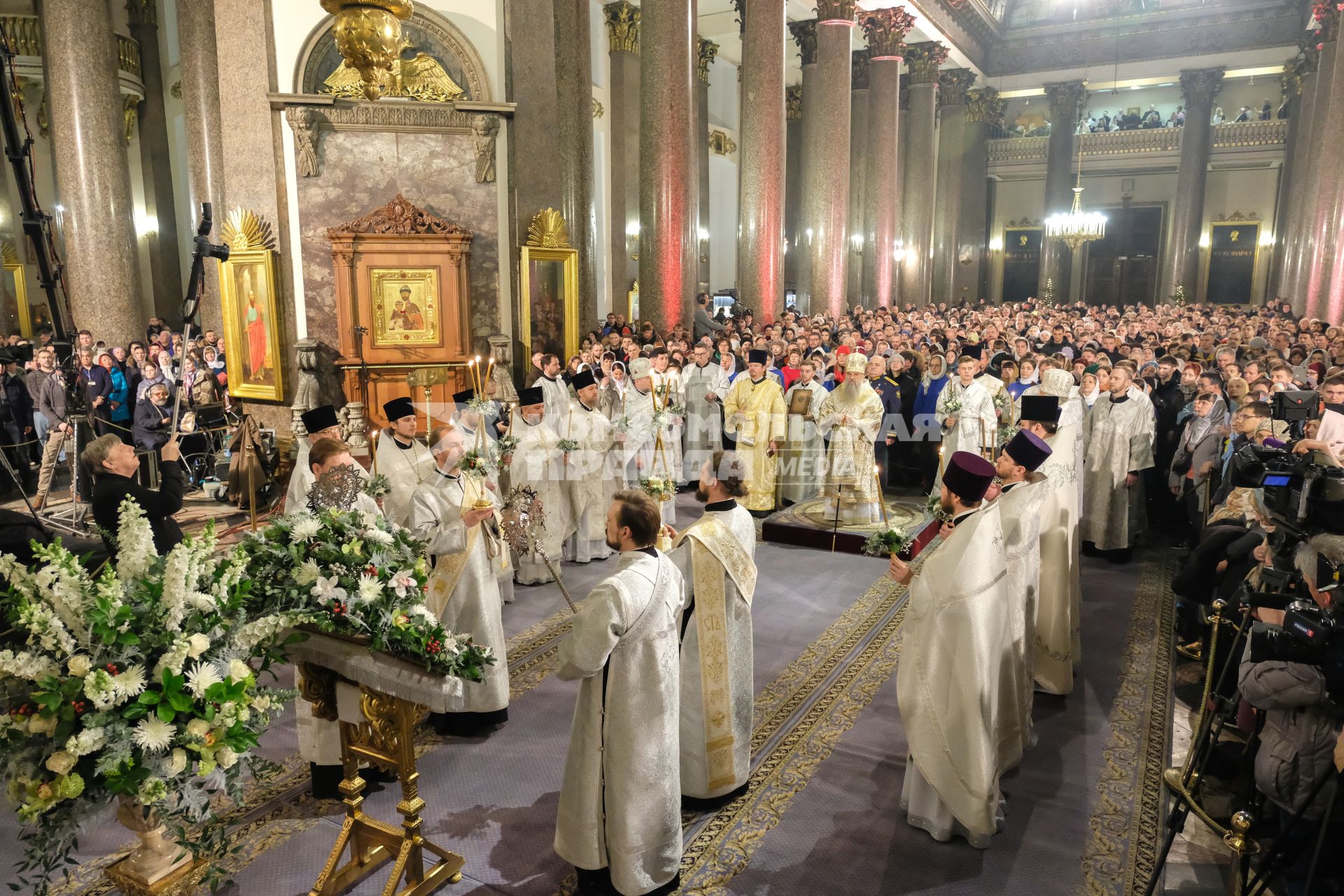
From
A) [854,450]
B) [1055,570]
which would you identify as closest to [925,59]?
[854,450]

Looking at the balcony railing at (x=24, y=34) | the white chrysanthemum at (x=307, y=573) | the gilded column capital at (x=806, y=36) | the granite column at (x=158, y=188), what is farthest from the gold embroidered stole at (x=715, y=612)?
the gilded column capital at (x=806, y=36)

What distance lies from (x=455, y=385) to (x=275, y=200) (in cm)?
337

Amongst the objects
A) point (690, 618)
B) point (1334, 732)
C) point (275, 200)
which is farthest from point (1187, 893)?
point (275, 200)

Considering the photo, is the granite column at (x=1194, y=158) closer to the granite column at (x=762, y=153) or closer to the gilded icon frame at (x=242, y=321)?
the granite column at (x=762, y=153)

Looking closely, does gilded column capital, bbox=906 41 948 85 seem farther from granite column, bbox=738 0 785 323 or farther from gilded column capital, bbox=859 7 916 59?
granite column, bbox=738 0 785 323

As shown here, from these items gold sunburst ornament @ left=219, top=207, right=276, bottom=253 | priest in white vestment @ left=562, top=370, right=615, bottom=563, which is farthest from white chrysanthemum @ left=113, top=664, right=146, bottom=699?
gold sunburst ornament @ left=219, top=207, right=276, bottom=253

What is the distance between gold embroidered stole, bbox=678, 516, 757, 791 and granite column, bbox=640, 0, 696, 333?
33.8 ft

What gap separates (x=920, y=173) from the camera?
1052 inches

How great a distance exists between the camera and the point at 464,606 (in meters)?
5.13

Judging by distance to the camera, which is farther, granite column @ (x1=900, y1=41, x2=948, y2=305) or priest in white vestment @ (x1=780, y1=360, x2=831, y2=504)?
granite column @ (x1=900, y1=41, x2=948, y2=305)

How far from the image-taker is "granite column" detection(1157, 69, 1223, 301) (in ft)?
97.3

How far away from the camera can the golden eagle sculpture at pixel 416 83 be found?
461 inches

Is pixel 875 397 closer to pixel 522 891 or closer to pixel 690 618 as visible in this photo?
pixel 690 618

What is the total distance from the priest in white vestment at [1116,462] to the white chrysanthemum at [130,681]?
8.61 meters
